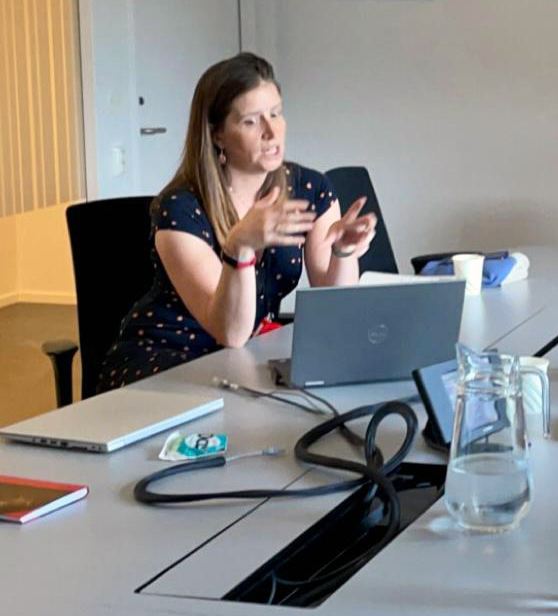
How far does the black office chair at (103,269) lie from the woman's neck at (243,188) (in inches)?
13.0

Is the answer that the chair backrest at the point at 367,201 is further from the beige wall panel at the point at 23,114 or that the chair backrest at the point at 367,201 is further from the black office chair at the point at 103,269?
the beige wall panel at the point at 23,114

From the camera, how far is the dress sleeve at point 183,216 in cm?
249

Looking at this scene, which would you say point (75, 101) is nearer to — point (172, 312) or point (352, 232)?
point (172, 312)

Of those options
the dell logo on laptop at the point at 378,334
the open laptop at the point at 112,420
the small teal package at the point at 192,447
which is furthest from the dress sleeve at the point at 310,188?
the small teal package at the point at 192,447

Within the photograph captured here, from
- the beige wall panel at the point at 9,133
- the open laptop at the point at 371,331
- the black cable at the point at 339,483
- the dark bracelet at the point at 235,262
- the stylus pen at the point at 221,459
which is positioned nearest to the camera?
the black cable at the point at 339,483

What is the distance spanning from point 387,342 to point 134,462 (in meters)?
0.57

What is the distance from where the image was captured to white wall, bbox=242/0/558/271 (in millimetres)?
A: 5004

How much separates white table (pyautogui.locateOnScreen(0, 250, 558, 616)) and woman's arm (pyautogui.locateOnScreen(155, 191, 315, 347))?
1.60 feet

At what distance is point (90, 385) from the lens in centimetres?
288

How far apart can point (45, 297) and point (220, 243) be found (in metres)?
4.39

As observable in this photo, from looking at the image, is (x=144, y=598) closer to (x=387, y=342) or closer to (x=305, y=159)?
Answer: (x=387, y=342)

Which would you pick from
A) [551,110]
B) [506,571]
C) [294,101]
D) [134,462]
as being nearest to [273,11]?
[294,101]

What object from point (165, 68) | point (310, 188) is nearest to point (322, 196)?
point (310, 188)

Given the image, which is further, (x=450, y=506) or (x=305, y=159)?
(x=305, y=159)
